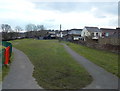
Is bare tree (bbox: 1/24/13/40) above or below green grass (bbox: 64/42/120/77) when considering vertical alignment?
above

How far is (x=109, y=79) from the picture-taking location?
24.4 feet

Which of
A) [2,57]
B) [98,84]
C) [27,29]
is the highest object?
[27,29]

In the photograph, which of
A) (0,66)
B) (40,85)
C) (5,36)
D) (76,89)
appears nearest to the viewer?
(76,89)

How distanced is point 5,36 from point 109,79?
192 ft

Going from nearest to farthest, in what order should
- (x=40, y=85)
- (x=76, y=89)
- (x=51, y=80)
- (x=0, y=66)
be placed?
(x=76, y=89), (x=40, y=85), (x=51, y=80), (x=0, y=66)

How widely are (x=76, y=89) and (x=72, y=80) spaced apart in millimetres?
1180

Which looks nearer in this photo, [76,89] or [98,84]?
[76,89]

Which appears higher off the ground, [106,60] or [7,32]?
[7,32]

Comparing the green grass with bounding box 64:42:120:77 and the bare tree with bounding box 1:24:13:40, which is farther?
the bare tree with bounding box 1:24:13:40

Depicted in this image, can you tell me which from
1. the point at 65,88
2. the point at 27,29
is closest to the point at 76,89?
the point at 65,88

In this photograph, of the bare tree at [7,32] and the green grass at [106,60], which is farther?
the bare tree at [7,32]

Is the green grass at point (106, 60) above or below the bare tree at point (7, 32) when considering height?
below

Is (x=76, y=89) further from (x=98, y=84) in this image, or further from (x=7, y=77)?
(x=7, y=77)

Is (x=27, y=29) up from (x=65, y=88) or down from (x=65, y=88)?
up
